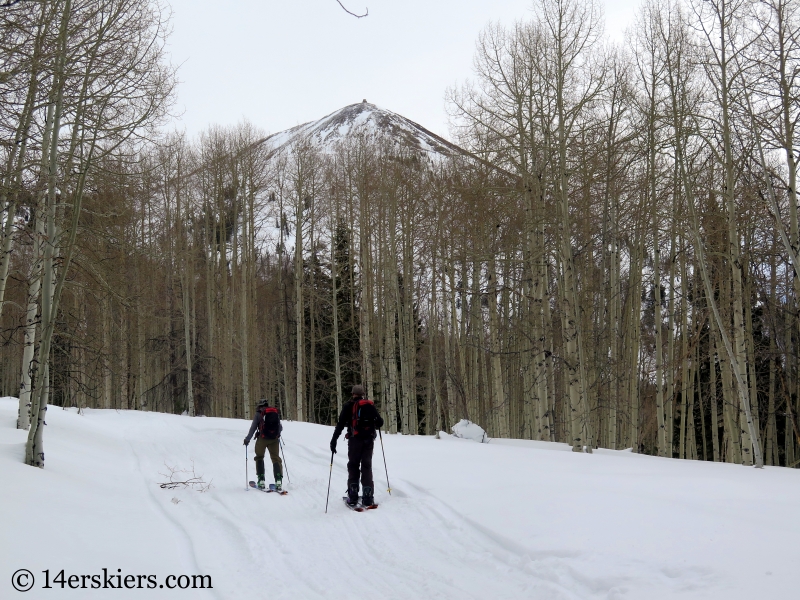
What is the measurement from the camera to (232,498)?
905 cm

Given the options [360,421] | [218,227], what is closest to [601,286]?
[360,421]

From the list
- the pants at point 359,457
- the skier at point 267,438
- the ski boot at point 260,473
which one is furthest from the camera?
the skier at point 267,438

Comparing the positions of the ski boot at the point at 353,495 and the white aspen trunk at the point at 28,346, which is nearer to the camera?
→ the ski boot at the point at 353,495

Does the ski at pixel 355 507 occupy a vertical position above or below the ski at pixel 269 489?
above

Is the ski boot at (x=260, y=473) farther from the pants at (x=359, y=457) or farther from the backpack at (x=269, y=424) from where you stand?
the pants at (x=359, y=457)

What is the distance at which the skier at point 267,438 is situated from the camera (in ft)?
32.4

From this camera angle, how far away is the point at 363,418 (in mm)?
8523

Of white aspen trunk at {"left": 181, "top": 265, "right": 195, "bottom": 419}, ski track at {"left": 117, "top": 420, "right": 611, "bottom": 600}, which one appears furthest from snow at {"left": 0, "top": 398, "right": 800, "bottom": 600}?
white aspen trunk at {"left": 181, "top": 265, "right": 195, "bottom": 419}

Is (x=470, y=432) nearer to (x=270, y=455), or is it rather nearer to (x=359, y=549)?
(x=270, y=455)

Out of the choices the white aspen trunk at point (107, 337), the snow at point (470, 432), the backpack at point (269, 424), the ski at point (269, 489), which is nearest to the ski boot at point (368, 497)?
the ski at point (269, 489)

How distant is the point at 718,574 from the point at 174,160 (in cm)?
3174

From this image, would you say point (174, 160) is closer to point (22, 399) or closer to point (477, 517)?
point (22, 399)

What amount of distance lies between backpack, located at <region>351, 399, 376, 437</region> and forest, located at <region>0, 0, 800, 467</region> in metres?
4.36

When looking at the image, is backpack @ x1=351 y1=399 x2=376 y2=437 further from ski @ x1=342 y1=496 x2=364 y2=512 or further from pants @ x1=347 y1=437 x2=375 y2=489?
ski @ x1=342 y1=496 x2=364 y2=512
